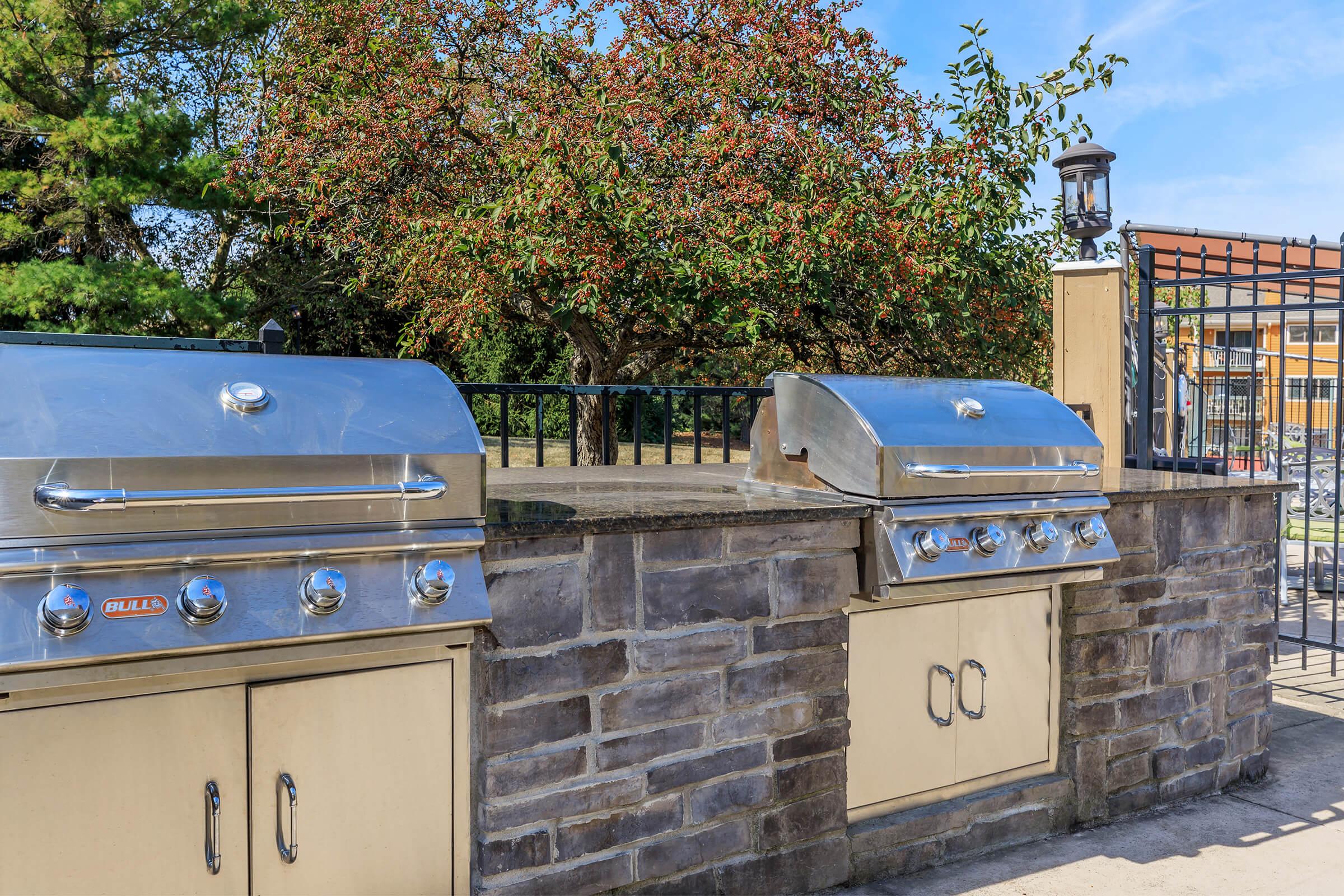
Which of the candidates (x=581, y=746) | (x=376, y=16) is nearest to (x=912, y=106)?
(x=376, y=16)

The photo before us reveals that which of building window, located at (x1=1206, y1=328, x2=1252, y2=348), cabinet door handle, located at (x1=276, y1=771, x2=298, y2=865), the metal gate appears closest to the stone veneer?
the metal gate

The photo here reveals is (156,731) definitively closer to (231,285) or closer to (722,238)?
(722,238)

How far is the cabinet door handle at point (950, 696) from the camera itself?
275 centimetres

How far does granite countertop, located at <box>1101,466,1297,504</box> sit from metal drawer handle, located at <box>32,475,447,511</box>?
2.06 metres

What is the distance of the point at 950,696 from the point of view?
9.04 ft

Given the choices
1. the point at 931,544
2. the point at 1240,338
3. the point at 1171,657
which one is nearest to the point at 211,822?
the point at 931,544

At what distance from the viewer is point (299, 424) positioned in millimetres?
1801

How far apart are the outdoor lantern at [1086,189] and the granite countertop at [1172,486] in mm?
1419

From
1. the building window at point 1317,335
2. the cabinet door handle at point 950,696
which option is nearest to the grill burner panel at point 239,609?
the cabinet door handle at point 950,696

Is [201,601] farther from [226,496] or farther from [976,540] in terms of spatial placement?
[976,540]

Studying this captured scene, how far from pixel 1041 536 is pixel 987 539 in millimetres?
220

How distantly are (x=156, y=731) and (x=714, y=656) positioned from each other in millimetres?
1215

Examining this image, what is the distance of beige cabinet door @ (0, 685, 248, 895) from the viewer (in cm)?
161

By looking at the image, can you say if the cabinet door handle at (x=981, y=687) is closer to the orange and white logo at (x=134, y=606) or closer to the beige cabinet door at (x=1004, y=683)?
the beige cabinet door at (x=1004, y=683)
